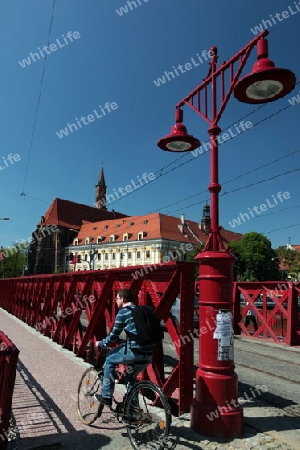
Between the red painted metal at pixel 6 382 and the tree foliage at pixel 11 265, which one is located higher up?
the tree foliage at pixel 11 265

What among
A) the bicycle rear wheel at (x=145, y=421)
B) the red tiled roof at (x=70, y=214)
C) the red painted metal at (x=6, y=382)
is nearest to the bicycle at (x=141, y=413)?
the bicycle rear wheel at (x=145, y=421)

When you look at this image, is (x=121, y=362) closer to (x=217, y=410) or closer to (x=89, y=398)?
(x=89, y=398)

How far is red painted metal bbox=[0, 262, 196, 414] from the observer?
498 cm

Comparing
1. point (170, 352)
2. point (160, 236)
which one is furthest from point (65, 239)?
point (170, 352)

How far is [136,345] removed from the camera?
4277 mm

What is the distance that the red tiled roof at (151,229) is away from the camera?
76.9 m

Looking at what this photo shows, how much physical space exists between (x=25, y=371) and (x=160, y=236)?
67136 mm

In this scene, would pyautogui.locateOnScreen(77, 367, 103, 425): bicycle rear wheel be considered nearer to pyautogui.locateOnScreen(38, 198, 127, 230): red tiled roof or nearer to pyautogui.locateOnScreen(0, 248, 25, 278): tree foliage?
pyautogui.locateOnScreen(38, 198, 127, 230): red tiled roof

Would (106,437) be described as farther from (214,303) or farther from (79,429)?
(214,303)

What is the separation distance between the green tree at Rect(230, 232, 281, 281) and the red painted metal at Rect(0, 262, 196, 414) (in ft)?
176

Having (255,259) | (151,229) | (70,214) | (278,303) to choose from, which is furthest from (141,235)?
(278,303)

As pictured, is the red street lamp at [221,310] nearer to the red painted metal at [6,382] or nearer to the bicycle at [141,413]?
the bicycle at [141,413]

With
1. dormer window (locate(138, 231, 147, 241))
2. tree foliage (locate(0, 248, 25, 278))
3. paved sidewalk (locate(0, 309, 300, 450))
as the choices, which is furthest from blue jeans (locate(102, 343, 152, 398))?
tree foliage (locate(0, 248, 25, 278))

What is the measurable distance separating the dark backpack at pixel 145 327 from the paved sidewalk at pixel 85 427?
1.05 meters
